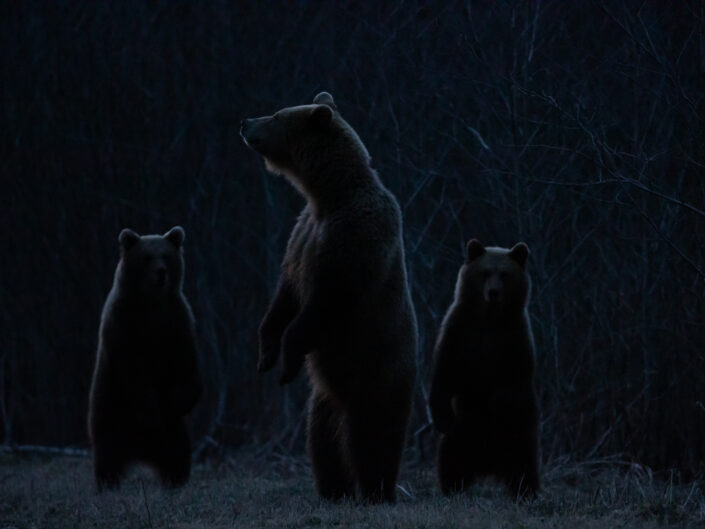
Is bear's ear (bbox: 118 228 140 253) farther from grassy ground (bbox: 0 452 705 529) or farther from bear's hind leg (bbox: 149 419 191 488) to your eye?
grassy ground (bbox: 0 452 705 529)

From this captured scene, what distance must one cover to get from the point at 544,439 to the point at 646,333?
1178mm

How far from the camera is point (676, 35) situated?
271 inches

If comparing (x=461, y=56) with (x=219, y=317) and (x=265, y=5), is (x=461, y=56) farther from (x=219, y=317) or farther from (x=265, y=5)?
(x=219, y=317)

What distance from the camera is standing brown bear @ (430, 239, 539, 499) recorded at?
18.4ft

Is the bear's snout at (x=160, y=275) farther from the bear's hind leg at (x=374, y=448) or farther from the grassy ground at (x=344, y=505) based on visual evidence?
the bear's hind leg at (x=374, y=448)

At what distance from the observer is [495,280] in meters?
5.65

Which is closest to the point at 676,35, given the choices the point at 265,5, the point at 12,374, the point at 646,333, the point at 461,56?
the point at 461,56

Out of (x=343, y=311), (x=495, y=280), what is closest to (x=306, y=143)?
(x=343, y=311)

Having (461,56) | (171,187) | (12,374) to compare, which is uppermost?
(461,56)

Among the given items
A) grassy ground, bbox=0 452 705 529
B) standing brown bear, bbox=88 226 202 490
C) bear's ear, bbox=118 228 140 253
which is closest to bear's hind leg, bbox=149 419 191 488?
standing brown bear, bbox=88 226 202 490

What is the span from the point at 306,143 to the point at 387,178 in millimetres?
3375

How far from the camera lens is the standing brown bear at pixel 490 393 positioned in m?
5.60

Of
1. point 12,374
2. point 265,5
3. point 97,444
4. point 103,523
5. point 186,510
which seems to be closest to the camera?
point 103,523

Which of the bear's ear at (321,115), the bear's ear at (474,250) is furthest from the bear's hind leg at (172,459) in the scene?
the bear's ear at (321,115)
